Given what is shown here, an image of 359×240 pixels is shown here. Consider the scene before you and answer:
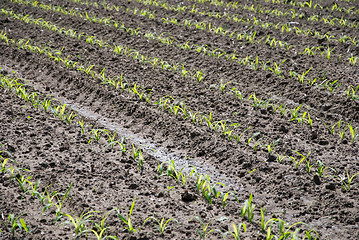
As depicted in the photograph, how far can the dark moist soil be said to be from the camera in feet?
10.6

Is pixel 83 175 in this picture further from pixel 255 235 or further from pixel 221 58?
pixel 221 58

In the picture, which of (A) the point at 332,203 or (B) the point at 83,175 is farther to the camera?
(B) the point at 83,175

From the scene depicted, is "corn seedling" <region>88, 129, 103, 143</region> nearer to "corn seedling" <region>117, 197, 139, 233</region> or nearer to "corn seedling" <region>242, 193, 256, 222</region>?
"corn seedling" <region>117, 197, 139, 233</region>

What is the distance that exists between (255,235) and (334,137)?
6.34 ft

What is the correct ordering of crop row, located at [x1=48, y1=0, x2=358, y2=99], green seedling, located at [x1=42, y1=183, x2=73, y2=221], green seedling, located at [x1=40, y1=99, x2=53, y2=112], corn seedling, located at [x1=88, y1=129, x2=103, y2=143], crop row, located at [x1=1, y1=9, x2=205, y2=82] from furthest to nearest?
1. crop row, located at [x1=1, y1=9, x2=205, y2=82]
2. crop row, located at [x1=48, y1=0, x2=358, y2=99]
3. green seedling, located at [x1=40, y1=99, x2=53, y2=112]
4. corn seedling, located at [x1=88, y1=129, x2=103, y2=143]
5. green seedling, located at [x1=42, y1=183, x2=73, y2=221]

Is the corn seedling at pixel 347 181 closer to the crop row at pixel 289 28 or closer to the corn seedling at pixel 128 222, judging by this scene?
the corn seedling at pixel 128 222

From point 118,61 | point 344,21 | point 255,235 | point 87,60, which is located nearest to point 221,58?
point 118,61

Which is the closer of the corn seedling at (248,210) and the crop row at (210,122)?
the corn seedling at (248,210)

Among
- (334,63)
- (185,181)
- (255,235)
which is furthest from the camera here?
(334,63)

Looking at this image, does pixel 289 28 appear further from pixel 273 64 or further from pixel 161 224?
pixel 161 224

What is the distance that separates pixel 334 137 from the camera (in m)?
4.38

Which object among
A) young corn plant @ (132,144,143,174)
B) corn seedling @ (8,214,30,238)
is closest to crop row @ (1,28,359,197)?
young corn plant @ (132,144,143,174)

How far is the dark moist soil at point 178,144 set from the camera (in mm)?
Result: 3244

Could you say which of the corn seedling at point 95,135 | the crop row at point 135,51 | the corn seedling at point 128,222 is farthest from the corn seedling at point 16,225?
the crop row at point 135,51
